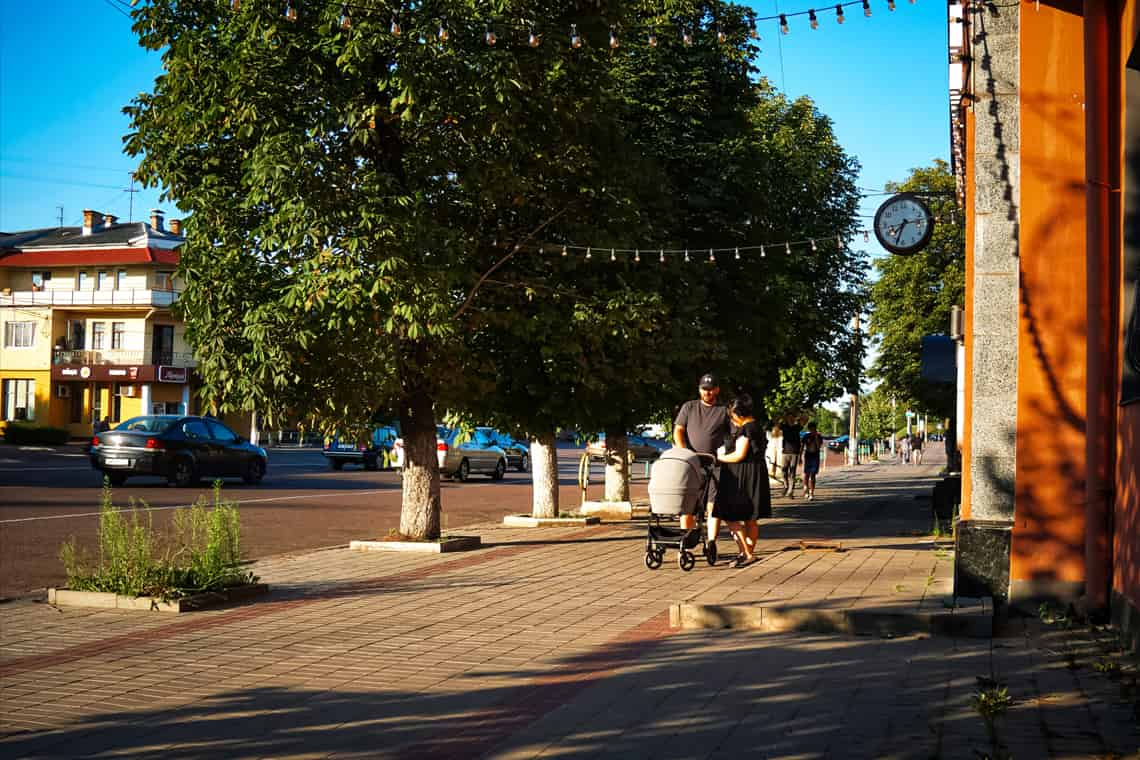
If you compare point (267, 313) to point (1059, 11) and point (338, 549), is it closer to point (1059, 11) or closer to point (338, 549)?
point (338, 549)

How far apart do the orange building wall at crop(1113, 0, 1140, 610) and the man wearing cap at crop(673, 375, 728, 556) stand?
4591 millimetres

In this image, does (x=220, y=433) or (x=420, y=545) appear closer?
(x=420, y=545)

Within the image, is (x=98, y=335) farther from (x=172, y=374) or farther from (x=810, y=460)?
(x=810, y=460)

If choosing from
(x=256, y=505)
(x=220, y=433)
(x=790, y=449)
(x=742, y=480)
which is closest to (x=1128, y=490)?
(x=742, y=480)

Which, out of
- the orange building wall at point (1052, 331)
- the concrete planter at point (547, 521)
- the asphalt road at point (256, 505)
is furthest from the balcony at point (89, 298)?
the orange building wall at point (1052, 331)

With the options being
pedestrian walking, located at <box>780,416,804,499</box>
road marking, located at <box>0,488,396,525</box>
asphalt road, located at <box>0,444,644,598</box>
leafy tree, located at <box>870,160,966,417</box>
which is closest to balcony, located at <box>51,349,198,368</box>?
asphalt road, located at <box>0,444,644,598</box>

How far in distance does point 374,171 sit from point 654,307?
4.03 meters

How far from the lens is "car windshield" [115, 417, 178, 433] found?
2777cm

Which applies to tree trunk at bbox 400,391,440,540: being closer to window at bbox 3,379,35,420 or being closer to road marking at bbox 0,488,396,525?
road marking at bbox 0,488,396,525

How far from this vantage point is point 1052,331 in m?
9.27

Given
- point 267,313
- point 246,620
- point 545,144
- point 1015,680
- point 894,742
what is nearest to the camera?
point 894,742

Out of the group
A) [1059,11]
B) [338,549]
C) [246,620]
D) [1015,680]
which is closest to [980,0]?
[1059,11]

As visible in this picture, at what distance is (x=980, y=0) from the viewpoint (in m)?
9.68

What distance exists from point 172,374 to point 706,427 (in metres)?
62.0
